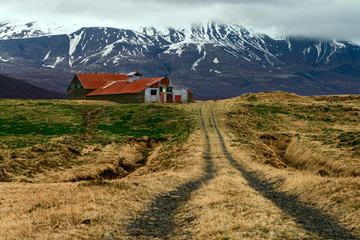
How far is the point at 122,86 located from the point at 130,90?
10.7 metres

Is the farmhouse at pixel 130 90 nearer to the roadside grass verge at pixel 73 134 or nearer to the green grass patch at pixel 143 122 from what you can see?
the roadside grass verge at pixel 73 134

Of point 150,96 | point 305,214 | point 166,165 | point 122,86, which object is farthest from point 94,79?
point 305,214

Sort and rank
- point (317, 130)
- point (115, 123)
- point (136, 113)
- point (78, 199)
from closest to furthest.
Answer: point (78, 199) → point (317, 130) → point (115, 123) → point (136, 113)

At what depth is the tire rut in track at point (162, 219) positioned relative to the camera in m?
12.6

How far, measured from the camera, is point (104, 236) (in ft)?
38.7

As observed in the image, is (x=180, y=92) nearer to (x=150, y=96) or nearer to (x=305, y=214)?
(x=150, y=96)

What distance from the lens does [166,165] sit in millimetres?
36312

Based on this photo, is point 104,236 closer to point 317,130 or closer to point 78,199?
point 78,199

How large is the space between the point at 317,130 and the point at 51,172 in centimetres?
4687

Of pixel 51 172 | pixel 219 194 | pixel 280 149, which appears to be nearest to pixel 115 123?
pixel 280 149

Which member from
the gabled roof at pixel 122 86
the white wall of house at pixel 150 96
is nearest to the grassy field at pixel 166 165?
the white wall of house at pixel 150 96

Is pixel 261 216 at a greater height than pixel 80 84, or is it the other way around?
pixel 80 84

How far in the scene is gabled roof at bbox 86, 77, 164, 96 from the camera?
101m

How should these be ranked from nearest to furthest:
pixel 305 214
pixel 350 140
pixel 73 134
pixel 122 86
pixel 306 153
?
1. pixel 305 214
2. pixel 306 153
3. pixel 350 140
4. pixel 73 134
5. pixel 122 86
